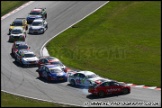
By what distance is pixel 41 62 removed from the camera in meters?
50.0

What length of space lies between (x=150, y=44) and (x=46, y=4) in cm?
2986

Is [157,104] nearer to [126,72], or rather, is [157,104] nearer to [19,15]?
[126,72]

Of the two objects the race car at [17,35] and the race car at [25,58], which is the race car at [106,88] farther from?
the race car at [17,35]

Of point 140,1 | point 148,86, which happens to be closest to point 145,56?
point 148,86

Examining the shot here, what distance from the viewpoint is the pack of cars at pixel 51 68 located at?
129 feet

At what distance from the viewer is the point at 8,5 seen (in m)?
85.1

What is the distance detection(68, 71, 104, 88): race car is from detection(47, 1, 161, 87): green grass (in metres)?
3.89

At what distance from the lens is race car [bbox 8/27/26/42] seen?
6288cm

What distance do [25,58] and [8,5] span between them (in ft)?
117


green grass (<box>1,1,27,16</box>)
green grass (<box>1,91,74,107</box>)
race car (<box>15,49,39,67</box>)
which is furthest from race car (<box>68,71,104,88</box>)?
green grass (<box>1,1,27,16</box>)

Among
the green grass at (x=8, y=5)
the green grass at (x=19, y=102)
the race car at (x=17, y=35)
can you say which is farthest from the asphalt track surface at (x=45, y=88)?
the green grass at (x=8, y=5)

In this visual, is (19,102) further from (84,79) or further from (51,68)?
(51,68)

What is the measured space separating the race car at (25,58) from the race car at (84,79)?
8.62 m

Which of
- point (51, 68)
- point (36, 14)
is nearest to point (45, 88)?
point (51, 68)
